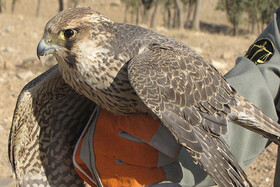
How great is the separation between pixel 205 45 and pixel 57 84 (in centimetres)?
709

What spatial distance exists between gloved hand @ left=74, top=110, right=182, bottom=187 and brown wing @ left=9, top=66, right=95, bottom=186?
0.46m

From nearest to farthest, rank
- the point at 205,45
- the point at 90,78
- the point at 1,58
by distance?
the point at 90,78, the point at 1,58, the point at 205,45

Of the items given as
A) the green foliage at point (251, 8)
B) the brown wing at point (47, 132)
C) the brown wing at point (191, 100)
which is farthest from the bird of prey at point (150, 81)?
the green foliage at point (251, 8)

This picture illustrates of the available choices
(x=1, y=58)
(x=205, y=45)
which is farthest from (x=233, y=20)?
(x=1, y=58)

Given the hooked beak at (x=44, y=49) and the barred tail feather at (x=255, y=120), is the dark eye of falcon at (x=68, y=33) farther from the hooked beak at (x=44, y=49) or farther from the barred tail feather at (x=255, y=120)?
the barred tail feather at (x=255, y=120)

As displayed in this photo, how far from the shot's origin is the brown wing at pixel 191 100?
253 centimetres

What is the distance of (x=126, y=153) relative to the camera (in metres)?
2.82

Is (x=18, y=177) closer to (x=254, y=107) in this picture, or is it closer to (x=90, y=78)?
(x=90, y=78)

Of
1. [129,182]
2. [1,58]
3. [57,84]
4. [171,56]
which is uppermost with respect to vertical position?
[171,56]

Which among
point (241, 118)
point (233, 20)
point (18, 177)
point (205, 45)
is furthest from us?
point (233, 20)

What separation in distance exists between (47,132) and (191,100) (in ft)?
4.16

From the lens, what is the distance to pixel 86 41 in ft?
8.82

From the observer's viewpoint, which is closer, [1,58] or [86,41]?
[86,41]

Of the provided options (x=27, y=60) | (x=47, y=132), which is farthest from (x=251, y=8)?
(x=47, y=132)
